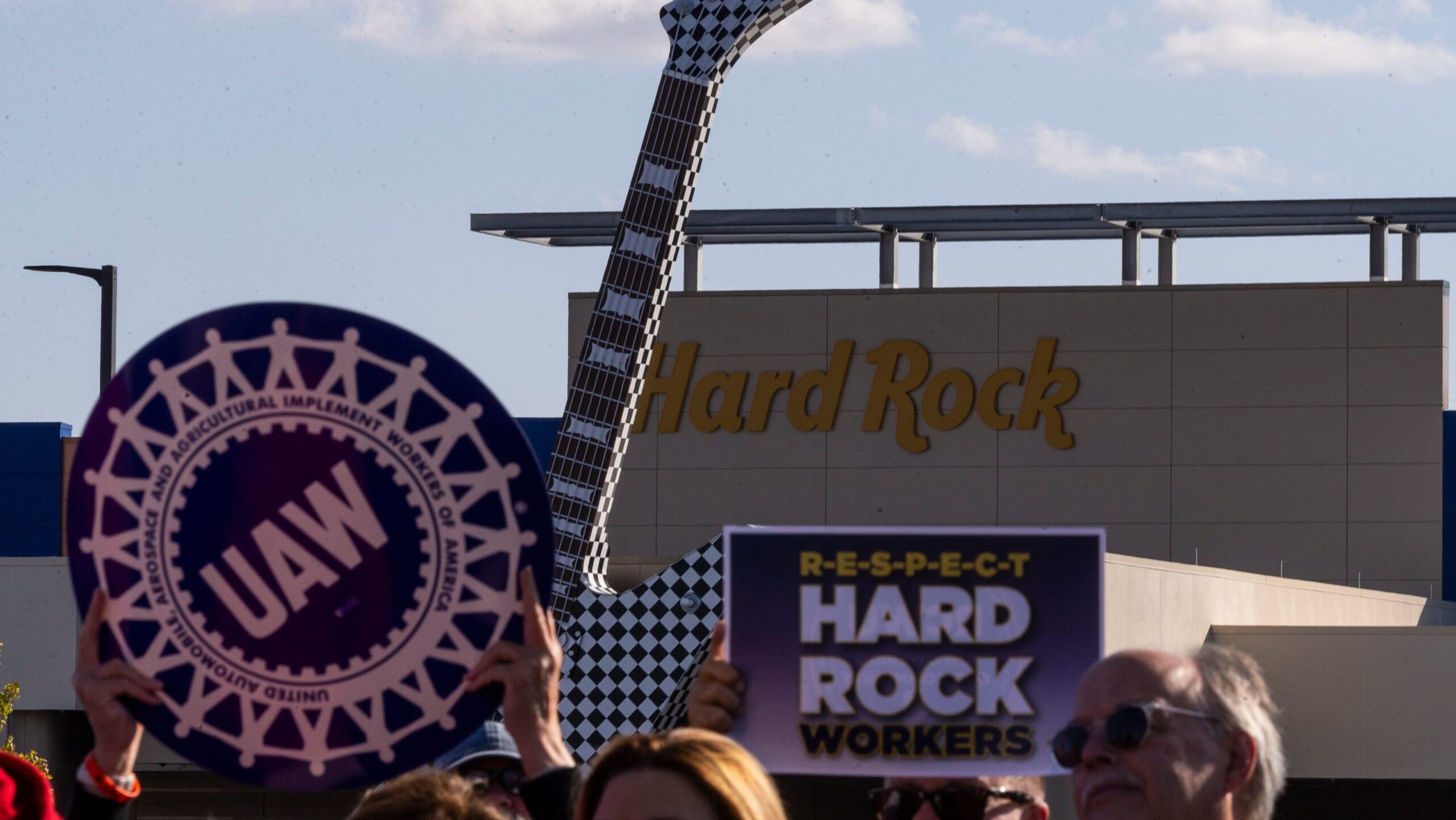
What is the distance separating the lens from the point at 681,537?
94.4 feet

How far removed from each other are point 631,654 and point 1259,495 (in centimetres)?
1225

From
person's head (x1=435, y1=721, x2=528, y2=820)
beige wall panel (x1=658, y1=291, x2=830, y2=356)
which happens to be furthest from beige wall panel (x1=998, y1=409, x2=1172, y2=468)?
person's head (x1=435, y1=721, x2=528, y2=820)

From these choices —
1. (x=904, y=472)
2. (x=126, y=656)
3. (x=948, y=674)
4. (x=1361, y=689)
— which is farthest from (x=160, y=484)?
(x=904, y=472)

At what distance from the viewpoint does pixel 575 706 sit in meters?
17.6

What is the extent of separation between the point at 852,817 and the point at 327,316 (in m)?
21.0

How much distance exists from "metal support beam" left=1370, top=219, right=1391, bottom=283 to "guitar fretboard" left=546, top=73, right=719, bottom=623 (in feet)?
43.8

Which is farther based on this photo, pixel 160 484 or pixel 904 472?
pixel 904 472

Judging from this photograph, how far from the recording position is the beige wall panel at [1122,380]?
27.9 metres

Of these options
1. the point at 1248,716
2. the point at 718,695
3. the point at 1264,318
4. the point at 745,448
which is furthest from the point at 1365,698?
the point at 1248,716

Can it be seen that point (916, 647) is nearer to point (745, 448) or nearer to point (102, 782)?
point (102, 782)

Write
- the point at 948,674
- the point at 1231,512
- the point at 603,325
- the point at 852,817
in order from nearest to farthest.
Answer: the point at 948,674
the point at 603,325
the point at 852,817
the point at 1231,512

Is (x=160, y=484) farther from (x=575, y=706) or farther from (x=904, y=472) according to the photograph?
(x=904, y=472)

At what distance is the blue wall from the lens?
3103cm

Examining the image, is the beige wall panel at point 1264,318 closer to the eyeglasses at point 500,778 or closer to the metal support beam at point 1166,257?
the metal support beam at point 1166,257
